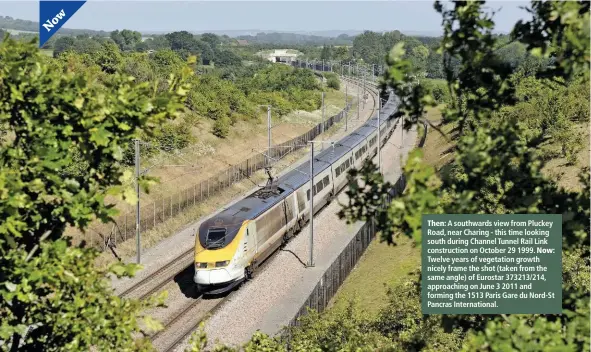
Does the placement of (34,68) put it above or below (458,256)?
above

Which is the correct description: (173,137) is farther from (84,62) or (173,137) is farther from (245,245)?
(245,245)

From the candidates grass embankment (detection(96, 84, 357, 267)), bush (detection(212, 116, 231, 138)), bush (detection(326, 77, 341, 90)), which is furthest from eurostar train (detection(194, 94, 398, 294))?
bush (detection(326, 77, 341, 90))

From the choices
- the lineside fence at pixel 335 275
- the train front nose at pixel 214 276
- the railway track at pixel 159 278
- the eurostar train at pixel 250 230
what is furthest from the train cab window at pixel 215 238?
the lineside fence at pixel 335 275

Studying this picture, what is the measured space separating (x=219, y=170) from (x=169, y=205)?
14.2 m

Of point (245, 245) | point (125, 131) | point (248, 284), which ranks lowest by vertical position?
point (248, 284)

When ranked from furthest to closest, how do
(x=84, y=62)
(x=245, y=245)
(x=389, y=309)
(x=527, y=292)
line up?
1. (x=84, y=62)
2. (x=245, y=245)
3. (x=389, y=309)
4. (x=527, y=292)

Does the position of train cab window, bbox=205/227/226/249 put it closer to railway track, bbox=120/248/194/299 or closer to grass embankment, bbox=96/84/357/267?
railway track, bbox=120/248/194/299

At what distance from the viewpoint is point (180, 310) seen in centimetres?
2895

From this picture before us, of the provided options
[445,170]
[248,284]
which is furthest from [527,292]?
[248,284]

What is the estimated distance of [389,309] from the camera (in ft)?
77.1

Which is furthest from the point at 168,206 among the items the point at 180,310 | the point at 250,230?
the point at 180,310

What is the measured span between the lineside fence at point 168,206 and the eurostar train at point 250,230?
355 centimetres

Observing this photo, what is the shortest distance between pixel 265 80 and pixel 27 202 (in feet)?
358

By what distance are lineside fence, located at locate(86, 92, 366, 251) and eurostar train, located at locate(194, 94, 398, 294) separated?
3.55 meters
